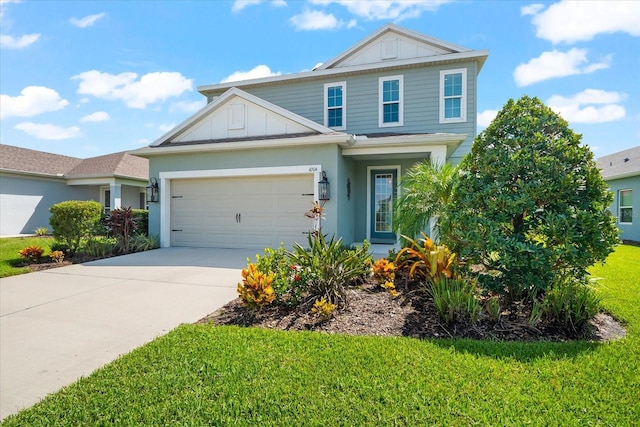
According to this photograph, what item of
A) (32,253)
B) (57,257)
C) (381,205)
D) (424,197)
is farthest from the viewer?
(381,205)

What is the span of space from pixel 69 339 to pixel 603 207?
6.42 meters

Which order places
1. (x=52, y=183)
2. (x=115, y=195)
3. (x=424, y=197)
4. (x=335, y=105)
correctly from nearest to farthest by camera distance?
(x=424, y=197) < (x=335, y=105) < (x=115, y=195) < (x=52, y=183)

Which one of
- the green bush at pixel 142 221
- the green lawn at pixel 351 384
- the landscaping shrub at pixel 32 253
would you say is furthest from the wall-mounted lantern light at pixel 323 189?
the landscaping shrub at pixel 32 253

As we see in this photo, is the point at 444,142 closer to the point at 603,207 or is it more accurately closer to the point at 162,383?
the point at 603,207

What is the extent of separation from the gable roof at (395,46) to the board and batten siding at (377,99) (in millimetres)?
679

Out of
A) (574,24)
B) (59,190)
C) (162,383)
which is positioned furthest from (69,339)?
(59,190)

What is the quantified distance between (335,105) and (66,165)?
16.4 meters

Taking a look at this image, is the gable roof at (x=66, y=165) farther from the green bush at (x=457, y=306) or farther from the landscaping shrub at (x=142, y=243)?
the green bush at (x=457, y=306)

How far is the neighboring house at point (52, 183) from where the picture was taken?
15.3m

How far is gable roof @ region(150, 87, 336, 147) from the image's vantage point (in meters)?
9.51

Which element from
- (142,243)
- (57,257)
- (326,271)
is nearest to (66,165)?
(142,243)

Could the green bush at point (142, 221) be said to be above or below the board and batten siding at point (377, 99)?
below

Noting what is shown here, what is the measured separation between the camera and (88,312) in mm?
4492

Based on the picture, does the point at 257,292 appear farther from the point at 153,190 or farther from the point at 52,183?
the point at 52,183
